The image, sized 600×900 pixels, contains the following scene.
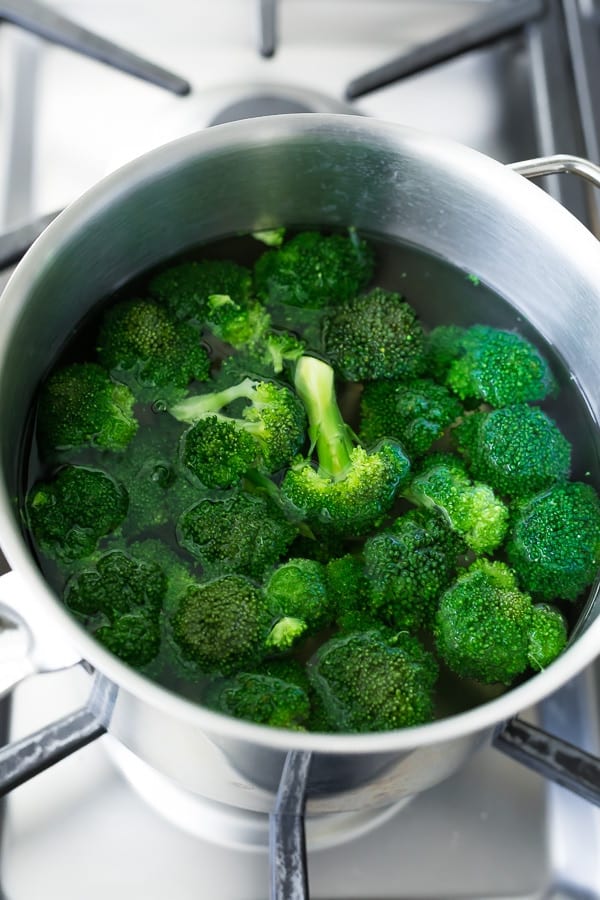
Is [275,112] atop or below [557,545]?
atop

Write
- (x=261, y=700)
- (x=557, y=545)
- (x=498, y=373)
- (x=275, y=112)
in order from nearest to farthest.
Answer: (x=261, y=700)
(x=557, y=545)
(x=498, y=373)
(x=275, y=112)

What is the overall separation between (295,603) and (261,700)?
11 centimetres

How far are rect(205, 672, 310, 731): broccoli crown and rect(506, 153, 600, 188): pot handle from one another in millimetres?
642

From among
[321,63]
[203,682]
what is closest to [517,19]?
[321,63]

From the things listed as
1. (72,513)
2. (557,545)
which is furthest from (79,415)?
(557,545)

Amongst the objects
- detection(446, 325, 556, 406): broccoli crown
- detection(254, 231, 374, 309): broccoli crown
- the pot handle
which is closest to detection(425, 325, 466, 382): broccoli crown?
detection(446, 325, 556, 406): broccoli crown

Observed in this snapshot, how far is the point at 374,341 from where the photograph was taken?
113 cm

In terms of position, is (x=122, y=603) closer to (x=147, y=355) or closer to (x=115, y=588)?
(x=115, y=588)

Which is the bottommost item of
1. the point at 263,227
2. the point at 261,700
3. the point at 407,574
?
the point at 261,700

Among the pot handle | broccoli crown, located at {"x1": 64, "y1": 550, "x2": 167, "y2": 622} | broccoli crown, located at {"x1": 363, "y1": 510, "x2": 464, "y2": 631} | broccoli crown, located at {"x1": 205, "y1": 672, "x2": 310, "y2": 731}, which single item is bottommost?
broccoli crown, located at {"x1": 205, "y1": 672, "x2": 310, "y2": 731}

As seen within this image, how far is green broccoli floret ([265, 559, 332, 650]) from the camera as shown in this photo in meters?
0.97

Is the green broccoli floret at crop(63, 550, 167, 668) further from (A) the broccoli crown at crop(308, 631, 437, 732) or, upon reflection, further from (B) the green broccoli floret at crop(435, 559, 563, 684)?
(B) the green broccoli floret at crop(435, 559, 563, 684)

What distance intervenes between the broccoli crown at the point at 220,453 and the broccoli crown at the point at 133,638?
18 centimetres

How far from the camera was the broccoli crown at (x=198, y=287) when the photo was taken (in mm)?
1155
